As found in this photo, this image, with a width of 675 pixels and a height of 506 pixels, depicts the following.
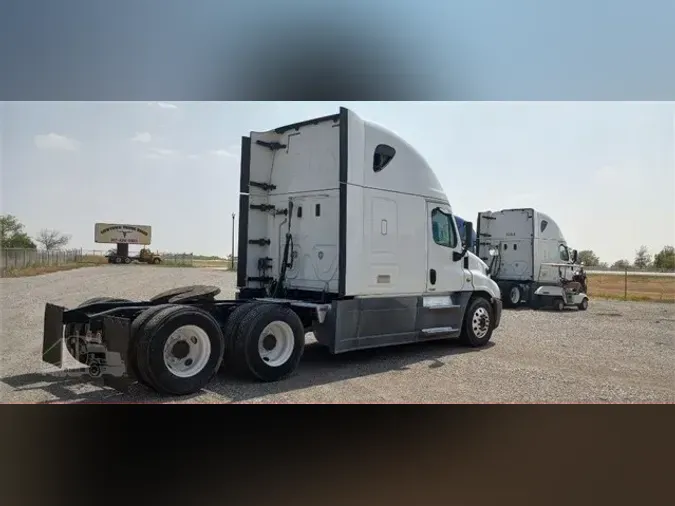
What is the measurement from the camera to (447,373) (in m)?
7.70

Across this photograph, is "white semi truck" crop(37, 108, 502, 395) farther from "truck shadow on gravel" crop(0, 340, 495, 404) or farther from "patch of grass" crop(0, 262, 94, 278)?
"patch of grass" crop(0, 262, 94, 278)

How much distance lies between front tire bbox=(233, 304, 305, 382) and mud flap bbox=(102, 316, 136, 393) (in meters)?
1.31

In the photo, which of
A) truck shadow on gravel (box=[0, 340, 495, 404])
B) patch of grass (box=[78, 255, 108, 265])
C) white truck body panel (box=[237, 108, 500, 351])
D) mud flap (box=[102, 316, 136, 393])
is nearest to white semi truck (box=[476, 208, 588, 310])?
white truck body panel (box=[237, 108, 500, 351])

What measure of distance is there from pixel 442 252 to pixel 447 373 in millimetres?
2491

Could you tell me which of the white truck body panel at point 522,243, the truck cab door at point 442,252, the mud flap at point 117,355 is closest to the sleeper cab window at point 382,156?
the truck cab door at point 442,252

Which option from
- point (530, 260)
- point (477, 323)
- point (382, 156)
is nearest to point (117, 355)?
point (382, 156)

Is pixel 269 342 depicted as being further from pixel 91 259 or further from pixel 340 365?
pixel 91 259

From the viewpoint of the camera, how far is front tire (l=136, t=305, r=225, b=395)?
5660mm

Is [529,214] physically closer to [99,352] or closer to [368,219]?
[368,219]

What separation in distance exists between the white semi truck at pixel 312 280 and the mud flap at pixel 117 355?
17mm

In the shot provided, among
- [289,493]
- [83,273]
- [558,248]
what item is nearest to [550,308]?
[558,248]

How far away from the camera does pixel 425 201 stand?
894 cm

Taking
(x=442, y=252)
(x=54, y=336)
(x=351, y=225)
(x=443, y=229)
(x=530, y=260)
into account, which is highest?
(x=443, y=229)

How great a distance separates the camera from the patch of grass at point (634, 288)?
2417 centimetres
